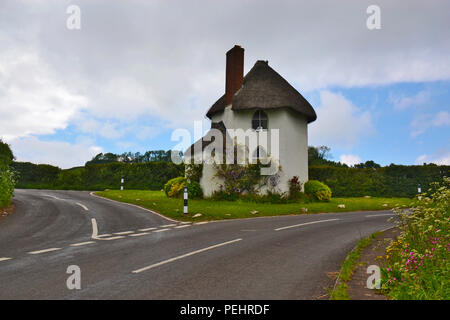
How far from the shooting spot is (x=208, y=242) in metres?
7.77

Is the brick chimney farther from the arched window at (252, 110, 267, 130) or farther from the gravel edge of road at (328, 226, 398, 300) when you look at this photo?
the gravel edge of road at (328, 226, 398, 300)

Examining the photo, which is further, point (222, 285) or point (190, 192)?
point (190, 192)

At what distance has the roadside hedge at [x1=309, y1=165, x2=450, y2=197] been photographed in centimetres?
2588

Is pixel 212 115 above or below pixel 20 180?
above

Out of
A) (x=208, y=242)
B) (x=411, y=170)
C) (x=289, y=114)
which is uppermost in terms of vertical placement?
(x=289, y=114)

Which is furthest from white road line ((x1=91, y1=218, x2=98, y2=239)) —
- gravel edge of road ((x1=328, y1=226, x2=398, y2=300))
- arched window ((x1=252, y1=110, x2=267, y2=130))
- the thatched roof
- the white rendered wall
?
arched window ((x1=252, y1=110, x2=267, y2=130))

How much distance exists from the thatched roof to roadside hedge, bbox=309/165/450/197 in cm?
639

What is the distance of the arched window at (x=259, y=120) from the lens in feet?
68.5

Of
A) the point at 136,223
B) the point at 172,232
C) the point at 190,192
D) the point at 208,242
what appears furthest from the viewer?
the point at 190,192

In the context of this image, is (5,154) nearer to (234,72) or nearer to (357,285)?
(234,72)

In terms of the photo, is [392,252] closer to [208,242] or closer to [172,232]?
[208,242]

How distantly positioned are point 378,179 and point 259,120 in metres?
12.6

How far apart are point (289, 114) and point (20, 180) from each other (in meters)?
26.2
